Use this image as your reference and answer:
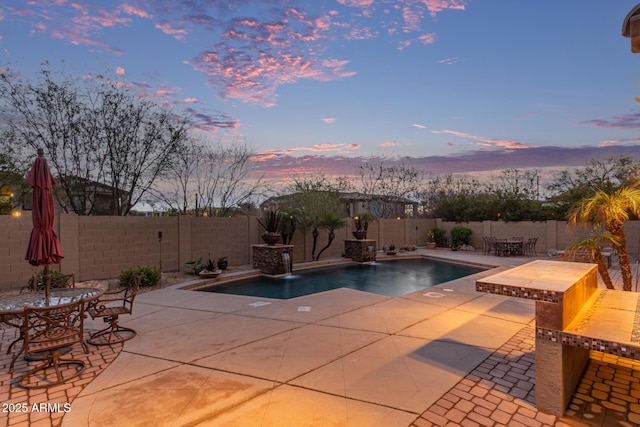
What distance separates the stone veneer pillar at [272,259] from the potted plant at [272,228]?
246 millimetres

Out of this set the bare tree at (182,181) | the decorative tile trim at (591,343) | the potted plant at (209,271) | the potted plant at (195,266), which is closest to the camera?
the decorative tile trim at (591,343)

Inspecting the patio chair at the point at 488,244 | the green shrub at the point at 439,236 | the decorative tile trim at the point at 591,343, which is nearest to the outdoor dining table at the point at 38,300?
the decorative tile trim at the point at 591,343

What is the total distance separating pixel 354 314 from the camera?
6.16m

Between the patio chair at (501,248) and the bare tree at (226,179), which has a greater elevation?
the bare tree at (226,179)

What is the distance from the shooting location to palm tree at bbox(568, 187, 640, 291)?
5484 millimetres

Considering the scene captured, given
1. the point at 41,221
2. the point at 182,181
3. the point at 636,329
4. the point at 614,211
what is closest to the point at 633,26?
the point at 636,329

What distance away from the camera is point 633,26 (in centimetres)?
261

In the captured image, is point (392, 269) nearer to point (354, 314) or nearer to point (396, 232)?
point (396, 232)

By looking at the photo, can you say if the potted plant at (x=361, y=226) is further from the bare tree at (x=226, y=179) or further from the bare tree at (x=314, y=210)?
the bare tree at (x=226, y=179)

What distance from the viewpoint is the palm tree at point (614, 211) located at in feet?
18.0

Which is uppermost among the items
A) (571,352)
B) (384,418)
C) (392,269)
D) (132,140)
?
(132,140)

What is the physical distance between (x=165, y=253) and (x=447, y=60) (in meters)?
11.3

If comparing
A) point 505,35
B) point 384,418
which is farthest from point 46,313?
point 505,35

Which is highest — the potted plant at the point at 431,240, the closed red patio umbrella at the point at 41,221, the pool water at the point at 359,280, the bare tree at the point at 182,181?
the bare tree at the point at 182,181
